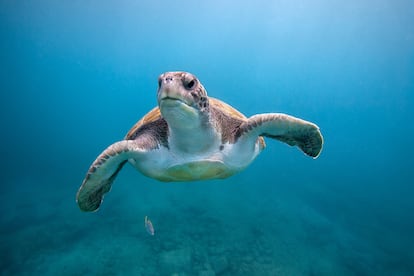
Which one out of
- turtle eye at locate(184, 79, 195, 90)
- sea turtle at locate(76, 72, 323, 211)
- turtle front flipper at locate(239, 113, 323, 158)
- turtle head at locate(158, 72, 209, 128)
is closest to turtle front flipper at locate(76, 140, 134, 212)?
sea turtle at locate(76, 72, 323, 211)

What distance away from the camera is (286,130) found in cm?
296

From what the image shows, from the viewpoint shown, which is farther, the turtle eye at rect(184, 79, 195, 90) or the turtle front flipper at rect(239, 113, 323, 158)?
the turtle front flipper at rect(239, 113, 323, 158)

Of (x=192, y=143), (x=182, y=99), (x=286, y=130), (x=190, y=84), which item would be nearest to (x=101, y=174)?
(x=192, y=143)

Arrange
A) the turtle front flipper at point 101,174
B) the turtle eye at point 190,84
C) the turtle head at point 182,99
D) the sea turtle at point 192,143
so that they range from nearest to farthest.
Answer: the turtle head at point 182,99 < the turtle eye at point 190,84 < the sea turtle at point 192,143 < the turtle front flipper at point 101,174

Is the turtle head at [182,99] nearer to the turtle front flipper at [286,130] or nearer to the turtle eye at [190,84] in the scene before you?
the turtle eye at [190,84]

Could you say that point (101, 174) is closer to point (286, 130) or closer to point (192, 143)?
point (192, 143)

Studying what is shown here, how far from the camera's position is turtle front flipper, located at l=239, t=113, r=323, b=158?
276cm

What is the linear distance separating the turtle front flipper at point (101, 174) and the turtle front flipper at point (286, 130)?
133 cm

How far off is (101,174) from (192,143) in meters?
1.04

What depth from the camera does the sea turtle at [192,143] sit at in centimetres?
251

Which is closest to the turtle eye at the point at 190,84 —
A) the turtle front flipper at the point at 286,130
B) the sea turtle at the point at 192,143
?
the sea turtle at the point at 192,143

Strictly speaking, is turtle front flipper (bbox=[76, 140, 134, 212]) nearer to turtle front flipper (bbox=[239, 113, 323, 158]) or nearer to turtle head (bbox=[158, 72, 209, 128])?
turtle head (bbox=[158, 72, 209, 128])

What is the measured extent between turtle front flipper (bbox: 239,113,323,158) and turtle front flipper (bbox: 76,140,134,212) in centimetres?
133

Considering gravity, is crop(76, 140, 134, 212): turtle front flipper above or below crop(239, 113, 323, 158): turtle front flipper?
below
